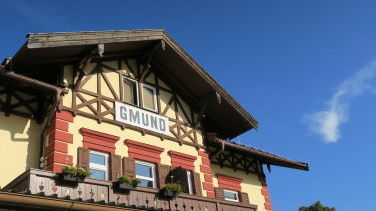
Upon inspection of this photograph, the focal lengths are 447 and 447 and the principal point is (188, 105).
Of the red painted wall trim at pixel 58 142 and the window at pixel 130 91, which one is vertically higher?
the window at pixel 130 91

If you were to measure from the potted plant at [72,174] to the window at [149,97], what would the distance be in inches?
199

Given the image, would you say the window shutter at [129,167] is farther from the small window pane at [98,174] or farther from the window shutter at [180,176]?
the window shutter at [180,176]

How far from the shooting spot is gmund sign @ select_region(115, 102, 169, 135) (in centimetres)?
1380

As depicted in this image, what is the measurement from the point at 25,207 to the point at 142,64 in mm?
7816

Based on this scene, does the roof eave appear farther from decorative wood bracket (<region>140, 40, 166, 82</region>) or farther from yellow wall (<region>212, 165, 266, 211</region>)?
decorative wood bracket (<region>140, 40, 166, 82</region>)

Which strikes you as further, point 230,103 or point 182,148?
point 230,103

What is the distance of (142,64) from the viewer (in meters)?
15.7

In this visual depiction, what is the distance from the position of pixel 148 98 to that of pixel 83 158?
13.4 ft

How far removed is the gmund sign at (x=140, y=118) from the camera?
1380cm

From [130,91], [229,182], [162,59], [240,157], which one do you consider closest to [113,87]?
[130,91]

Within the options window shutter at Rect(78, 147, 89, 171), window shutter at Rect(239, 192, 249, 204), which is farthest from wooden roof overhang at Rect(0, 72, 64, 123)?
window shutter at Rect(239, 192, 249, 204)

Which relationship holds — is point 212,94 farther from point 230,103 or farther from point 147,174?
point 147,174

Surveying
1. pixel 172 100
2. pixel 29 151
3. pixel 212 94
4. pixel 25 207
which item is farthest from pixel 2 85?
pixel 212 94

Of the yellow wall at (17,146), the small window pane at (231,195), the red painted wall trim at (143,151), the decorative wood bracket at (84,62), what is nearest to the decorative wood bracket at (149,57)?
the decorative wood bracket at (84,62)
